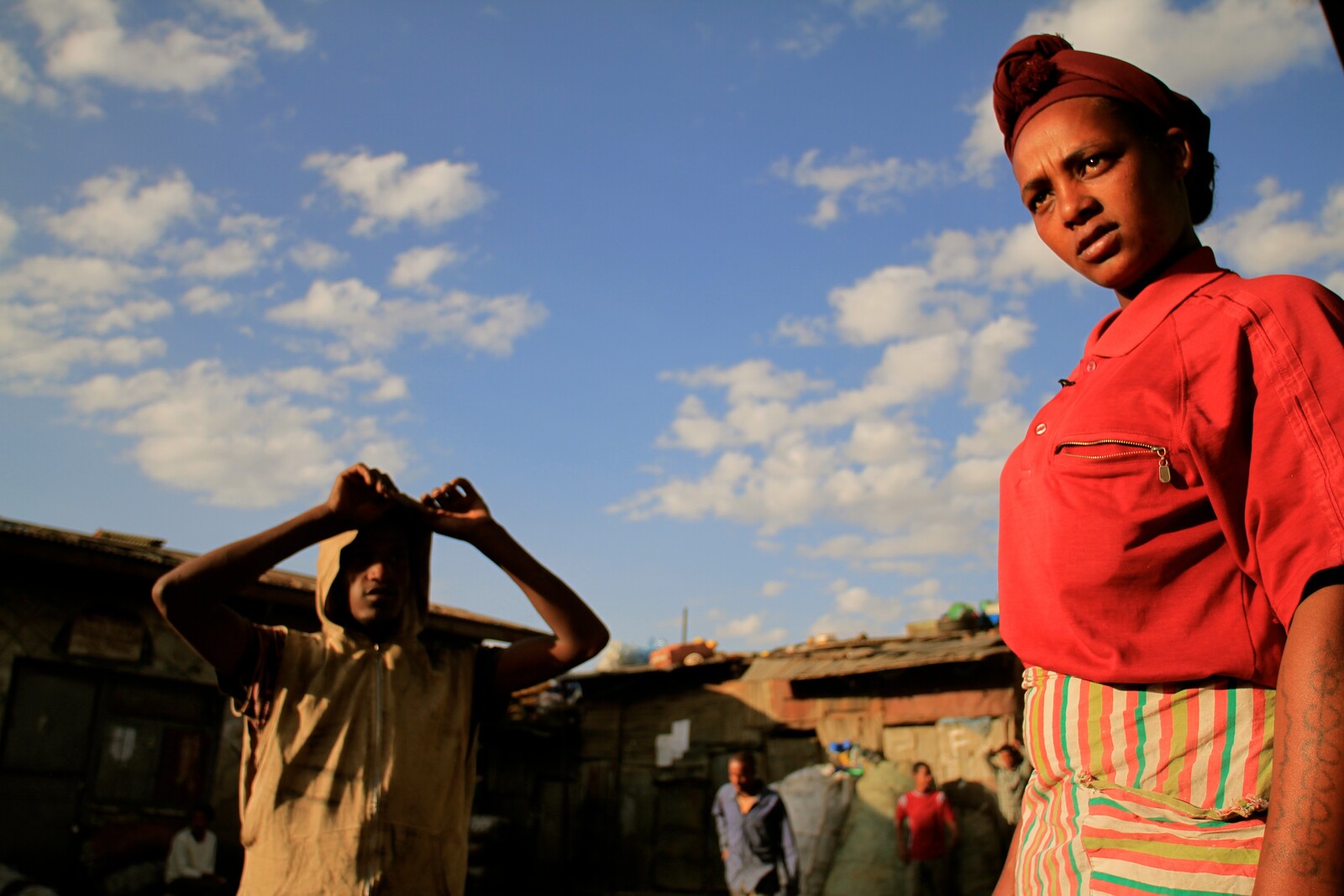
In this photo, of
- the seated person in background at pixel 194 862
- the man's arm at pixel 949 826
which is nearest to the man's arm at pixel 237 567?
the seated person in background at pixel 194 862

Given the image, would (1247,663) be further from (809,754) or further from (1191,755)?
(809,754)

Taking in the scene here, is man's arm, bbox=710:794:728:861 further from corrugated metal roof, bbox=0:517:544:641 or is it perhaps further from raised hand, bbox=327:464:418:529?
raised hand, bbox=327:464:418:529

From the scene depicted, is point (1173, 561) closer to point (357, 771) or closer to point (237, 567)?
point (357, 771)

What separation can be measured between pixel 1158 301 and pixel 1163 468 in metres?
0.25

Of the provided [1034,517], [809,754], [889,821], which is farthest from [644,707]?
[1034,517]

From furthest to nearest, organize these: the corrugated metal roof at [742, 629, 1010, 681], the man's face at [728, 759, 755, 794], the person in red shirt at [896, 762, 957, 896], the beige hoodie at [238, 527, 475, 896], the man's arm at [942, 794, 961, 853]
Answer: the corrugated metal roof at [742, 629, 1010, 681], the man's arm at [942, 794, 961, 853], the person in red shirt at [896, 762, 957, 896], the man's face at [728, 759, 755, 794], the beige hoodie at [238, 527, 475, 896]

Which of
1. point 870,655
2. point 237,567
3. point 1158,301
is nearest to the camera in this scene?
point 1158,301

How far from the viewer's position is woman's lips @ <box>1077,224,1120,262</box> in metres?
1.27

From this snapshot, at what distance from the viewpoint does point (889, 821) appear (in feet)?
37.5

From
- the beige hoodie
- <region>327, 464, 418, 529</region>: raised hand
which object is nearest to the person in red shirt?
Result: the beige hoodie

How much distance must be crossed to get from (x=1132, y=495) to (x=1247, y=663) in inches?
7.9

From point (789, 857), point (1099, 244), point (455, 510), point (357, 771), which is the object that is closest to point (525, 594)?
point (455, 510)

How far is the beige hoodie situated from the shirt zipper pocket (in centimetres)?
234

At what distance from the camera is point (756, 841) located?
900cm
